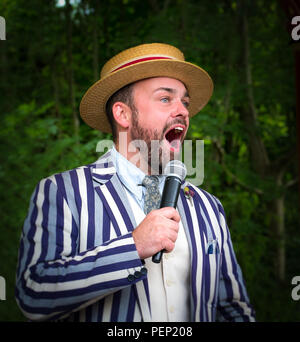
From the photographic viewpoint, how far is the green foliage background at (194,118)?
14.7 feet

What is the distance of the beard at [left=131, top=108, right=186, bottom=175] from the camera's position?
5.71 ft

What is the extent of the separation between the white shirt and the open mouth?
A: 0.79 feet

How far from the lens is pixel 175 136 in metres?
1.78

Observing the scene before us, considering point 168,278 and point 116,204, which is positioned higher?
point 116,204

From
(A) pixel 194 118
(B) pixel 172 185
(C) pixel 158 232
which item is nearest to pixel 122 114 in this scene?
(B) pixel 172 185

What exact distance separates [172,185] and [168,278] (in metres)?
0.40

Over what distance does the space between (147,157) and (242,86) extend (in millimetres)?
4054

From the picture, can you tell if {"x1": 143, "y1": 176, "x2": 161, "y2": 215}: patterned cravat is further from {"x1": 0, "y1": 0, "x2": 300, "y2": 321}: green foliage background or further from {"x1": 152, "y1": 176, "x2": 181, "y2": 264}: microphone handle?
{"x1": 0, "y1": 0, "x2": 300, "y2": 321}: green foliage background

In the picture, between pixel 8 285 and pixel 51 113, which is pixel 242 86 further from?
pixel 8 285

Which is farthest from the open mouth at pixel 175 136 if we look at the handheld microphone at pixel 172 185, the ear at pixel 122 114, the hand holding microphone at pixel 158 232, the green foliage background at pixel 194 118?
the green foliage background at pixel 194 118

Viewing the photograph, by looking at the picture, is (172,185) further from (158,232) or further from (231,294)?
(231,294)

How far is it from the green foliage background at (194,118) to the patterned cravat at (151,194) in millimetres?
2639

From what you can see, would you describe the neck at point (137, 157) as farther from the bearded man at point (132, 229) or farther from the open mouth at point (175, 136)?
the open mouth at point (175, 136)
